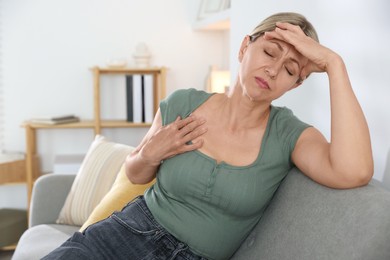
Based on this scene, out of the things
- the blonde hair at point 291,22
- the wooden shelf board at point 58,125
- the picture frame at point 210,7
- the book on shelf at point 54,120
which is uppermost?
the picture frame at point 210,7

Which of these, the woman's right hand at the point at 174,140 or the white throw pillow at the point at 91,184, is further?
the white throw pillow at the point at 91,184

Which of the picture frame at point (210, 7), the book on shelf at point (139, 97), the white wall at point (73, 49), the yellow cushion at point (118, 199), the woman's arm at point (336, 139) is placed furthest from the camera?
the white wall at point (73, 49)

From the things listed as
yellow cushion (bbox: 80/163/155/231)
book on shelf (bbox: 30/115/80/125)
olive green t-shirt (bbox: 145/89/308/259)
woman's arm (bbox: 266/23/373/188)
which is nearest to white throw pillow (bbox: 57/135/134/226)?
yellow cushion (bbox: 80/163/155/231)

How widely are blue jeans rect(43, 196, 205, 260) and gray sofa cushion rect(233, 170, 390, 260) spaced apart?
0.20 m

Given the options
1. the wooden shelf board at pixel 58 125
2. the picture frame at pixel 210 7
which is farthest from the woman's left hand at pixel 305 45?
the wooden shelf board at pixel 58 125

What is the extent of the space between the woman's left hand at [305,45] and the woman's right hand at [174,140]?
0.33m

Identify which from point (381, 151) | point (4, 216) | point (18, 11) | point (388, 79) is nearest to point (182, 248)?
point (381, 151)

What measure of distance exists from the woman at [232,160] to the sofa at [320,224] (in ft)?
0.12

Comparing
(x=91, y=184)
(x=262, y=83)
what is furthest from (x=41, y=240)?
(x=262, y=83)

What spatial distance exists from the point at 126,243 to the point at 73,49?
2575 mm

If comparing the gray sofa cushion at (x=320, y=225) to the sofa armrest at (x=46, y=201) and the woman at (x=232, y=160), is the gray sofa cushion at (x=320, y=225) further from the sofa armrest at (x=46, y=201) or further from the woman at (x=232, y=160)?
the sofa armrest at (x=46, y=201)

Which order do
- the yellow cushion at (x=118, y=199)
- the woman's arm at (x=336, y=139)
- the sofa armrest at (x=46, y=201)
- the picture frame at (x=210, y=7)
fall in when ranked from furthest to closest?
the picture frame at (x=210, y=7), the sofa armrest at (x=46, y=201), the yellow cushion at (x=118, y=199), the woman's arm at (x=336, y=139)

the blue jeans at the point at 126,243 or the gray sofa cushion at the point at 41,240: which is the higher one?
the blue jeans at the point at 126,243

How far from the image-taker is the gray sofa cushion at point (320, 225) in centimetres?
100
